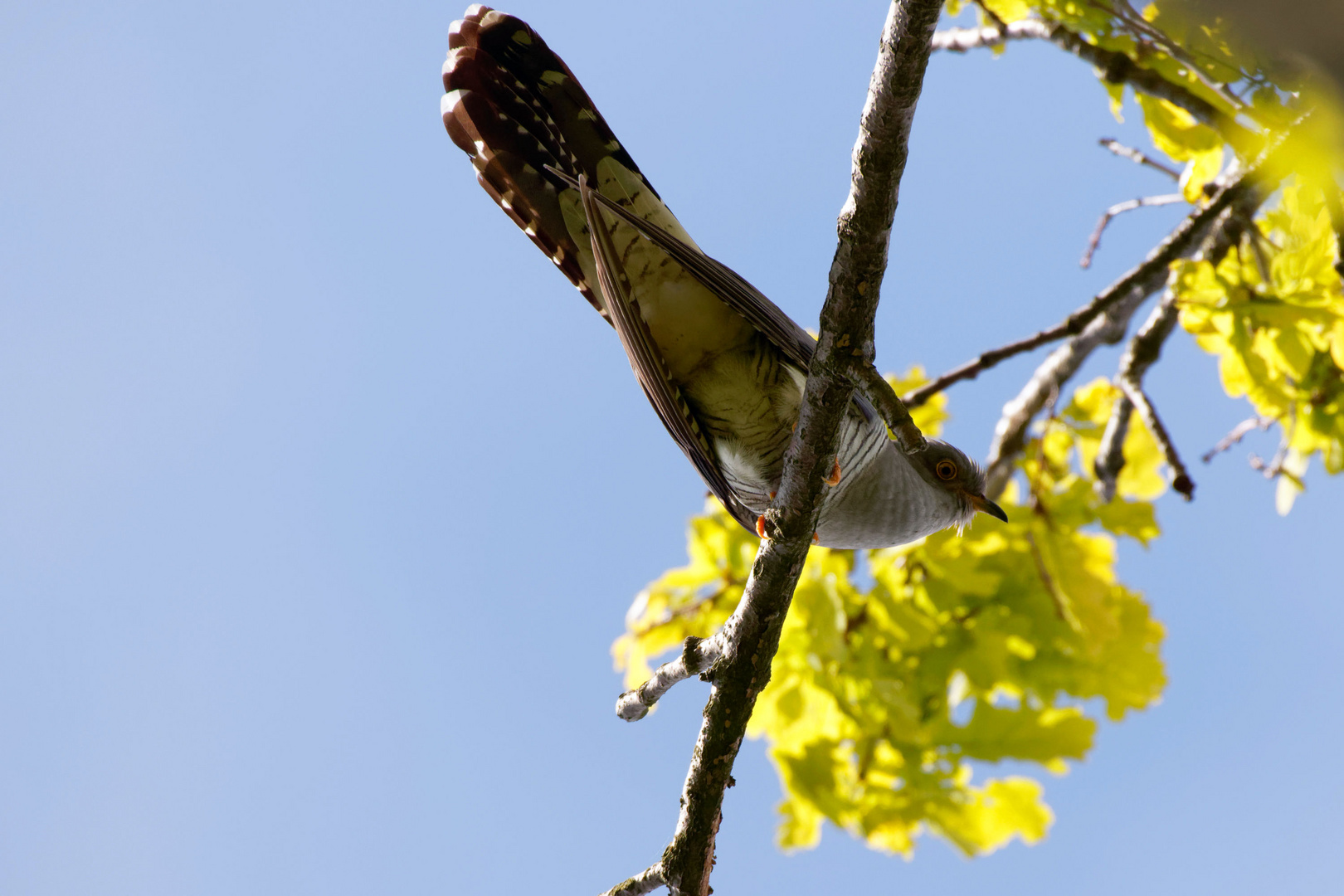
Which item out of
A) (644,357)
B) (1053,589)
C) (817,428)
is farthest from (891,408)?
(1053,589)

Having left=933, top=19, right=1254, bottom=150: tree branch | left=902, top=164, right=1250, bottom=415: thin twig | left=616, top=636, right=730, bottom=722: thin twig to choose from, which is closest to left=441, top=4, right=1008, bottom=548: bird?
left=616, top=636, right=730, bottom=722: thin twig

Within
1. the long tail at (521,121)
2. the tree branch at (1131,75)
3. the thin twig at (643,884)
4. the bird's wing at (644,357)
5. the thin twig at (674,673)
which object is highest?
the tree branch at (1131,75)

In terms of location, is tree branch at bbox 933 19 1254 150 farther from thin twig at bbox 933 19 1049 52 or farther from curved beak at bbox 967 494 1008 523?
curved beak at bbox 967 494 1008 523

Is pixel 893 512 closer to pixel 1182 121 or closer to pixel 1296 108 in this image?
pixel 1296 108

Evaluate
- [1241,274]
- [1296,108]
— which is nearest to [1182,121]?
[1241,274]

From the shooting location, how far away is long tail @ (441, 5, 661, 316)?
256 centimetres

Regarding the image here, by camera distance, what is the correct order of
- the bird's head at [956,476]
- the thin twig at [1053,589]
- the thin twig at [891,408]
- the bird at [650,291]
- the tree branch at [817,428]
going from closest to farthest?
1. the tree branch at [817,428]
2. the thin twig at [891,408]
3. the bird at [650,291]
4. the bird's head at [956,476]
5. the thin twig at [1053,589]

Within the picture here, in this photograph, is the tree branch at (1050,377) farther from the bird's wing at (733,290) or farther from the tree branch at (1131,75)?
the bird's wing at (733,290)

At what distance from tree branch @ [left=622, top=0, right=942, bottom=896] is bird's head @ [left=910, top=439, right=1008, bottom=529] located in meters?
1.22

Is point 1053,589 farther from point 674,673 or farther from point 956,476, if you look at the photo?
point 674,673

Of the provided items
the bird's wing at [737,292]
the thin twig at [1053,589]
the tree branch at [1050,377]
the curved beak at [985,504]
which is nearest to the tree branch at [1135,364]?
the tree branch at [1050,377]

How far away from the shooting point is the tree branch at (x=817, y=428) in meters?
1.47

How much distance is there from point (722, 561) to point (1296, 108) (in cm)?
249

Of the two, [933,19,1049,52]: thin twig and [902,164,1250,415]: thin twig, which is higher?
[933,19,1049,52]: thin twig
